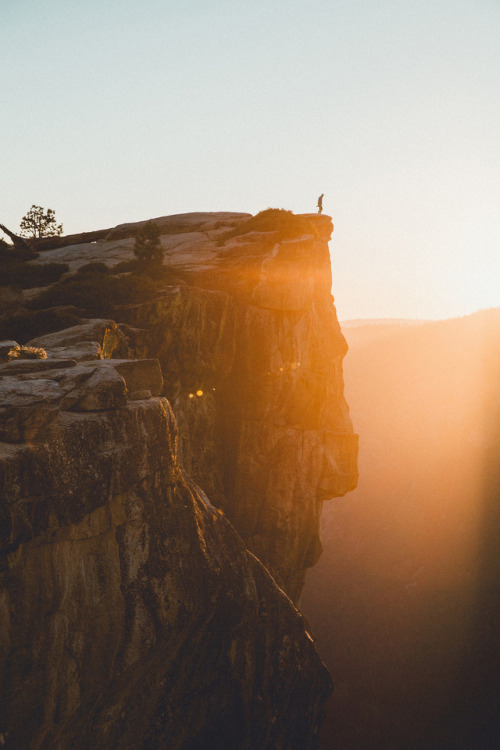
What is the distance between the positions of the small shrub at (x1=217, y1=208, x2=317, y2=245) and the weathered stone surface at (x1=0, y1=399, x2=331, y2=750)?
2588cm

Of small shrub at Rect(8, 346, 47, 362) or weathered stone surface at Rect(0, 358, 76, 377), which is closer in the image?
weathered stone surface at Rect(0, 358, 76, 377)

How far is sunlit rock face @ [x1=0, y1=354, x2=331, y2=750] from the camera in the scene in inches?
389

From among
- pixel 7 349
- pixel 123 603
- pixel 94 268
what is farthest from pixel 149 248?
pixel 123 603

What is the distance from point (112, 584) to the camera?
1197cm

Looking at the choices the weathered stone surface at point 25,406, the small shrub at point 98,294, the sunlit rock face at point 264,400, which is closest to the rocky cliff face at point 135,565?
the weathered stone surface at point 25,406

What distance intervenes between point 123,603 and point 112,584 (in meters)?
0.69

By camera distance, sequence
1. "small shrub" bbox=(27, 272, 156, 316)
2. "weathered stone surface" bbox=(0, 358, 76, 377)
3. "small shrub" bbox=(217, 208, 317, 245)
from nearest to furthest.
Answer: "weathered stone surface" bbox=(0, 358, 76, 377), "small shrub" bbox=(27, 272, 156, 316), "small shrub" bbox=(217, 208, 317, 245)

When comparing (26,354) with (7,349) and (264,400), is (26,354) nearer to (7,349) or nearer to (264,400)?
(7,349)

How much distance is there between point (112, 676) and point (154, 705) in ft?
8.94

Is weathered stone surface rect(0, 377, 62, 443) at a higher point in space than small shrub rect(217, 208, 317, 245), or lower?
lower

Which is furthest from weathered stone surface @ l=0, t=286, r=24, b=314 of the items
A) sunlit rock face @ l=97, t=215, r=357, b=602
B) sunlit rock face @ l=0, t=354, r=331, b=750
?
sunlit rock face @ l=0, t=354, r=331, b=750

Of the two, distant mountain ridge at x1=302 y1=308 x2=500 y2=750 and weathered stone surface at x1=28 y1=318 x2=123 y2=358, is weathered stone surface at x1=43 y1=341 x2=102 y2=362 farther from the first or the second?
distant mountain ridge at x1=302 y1=308 x2=500 y2=750

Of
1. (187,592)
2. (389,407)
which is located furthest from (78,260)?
(389,407)

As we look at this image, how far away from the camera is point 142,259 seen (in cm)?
2897
